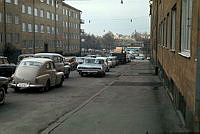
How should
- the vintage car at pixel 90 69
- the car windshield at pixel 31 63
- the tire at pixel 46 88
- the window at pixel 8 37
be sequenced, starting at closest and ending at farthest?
the tire at pixel 46 88
the car windshield at pixel 31 63
the vintage car at pixel 90 69
the window at pixel 8 37

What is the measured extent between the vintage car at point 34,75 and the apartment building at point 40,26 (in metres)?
33.5

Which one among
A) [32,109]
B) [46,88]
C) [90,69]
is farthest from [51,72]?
[90,69]

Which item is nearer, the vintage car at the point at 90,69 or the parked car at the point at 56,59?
the parked car at the point at 56,59

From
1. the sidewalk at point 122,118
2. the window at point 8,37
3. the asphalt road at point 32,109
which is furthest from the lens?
the window at point 8,37

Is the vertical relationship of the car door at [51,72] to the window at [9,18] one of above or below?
below

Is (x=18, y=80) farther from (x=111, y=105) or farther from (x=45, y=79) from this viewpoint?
(x=111, y=105)

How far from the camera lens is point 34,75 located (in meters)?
15.4

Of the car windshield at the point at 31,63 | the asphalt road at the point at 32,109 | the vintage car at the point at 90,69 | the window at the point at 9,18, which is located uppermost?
the window at the point at 9,18

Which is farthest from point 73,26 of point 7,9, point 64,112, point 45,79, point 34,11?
point 64,112

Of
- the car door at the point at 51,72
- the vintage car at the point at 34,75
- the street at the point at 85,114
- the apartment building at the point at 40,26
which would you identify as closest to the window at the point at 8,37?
the apartment building at the point at 40,26

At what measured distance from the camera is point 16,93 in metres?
15.1

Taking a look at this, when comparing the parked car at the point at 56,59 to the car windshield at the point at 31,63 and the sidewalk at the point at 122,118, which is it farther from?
the sidewalk at the point at 122,118

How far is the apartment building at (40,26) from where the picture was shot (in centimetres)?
5125

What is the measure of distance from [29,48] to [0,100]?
50.0 metres
